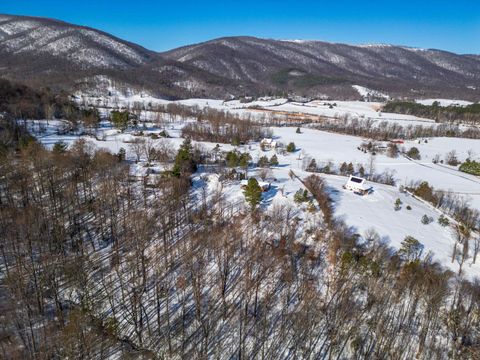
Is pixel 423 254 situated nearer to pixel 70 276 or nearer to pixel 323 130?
pixel 70 276

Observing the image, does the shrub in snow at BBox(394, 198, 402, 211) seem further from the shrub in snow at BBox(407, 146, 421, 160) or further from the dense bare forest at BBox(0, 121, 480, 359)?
the shrub in snow at BBox(407, 146, 421, 160)

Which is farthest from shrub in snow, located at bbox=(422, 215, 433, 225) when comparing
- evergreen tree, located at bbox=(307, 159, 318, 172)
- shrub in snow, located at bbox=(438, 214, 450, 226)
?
evergreen tree, located at bbox=(307, 159, 318, 172)

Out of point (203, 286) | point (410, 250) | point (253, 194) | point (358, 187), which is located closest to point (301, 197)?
point (253, 194)

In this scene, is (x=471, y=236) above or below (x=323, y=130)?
below

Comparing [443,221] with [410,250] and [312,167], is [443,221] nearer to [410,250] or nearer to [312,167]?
[410,250]

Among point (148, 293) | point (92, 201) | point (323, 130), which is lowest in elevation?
point (148, 293)

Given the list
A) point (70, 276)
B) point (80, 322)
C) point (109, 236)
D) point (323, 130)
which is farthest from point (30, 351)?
point (323, 130)

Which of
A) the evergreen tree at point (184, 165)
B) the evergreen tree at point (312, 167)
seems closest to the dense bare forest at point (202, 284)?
the evergreen tree at point (184, 165)

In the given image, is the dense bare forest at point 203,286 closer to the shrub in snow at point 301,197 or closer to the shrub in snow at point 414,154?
the shrub in snow at point 301,197
